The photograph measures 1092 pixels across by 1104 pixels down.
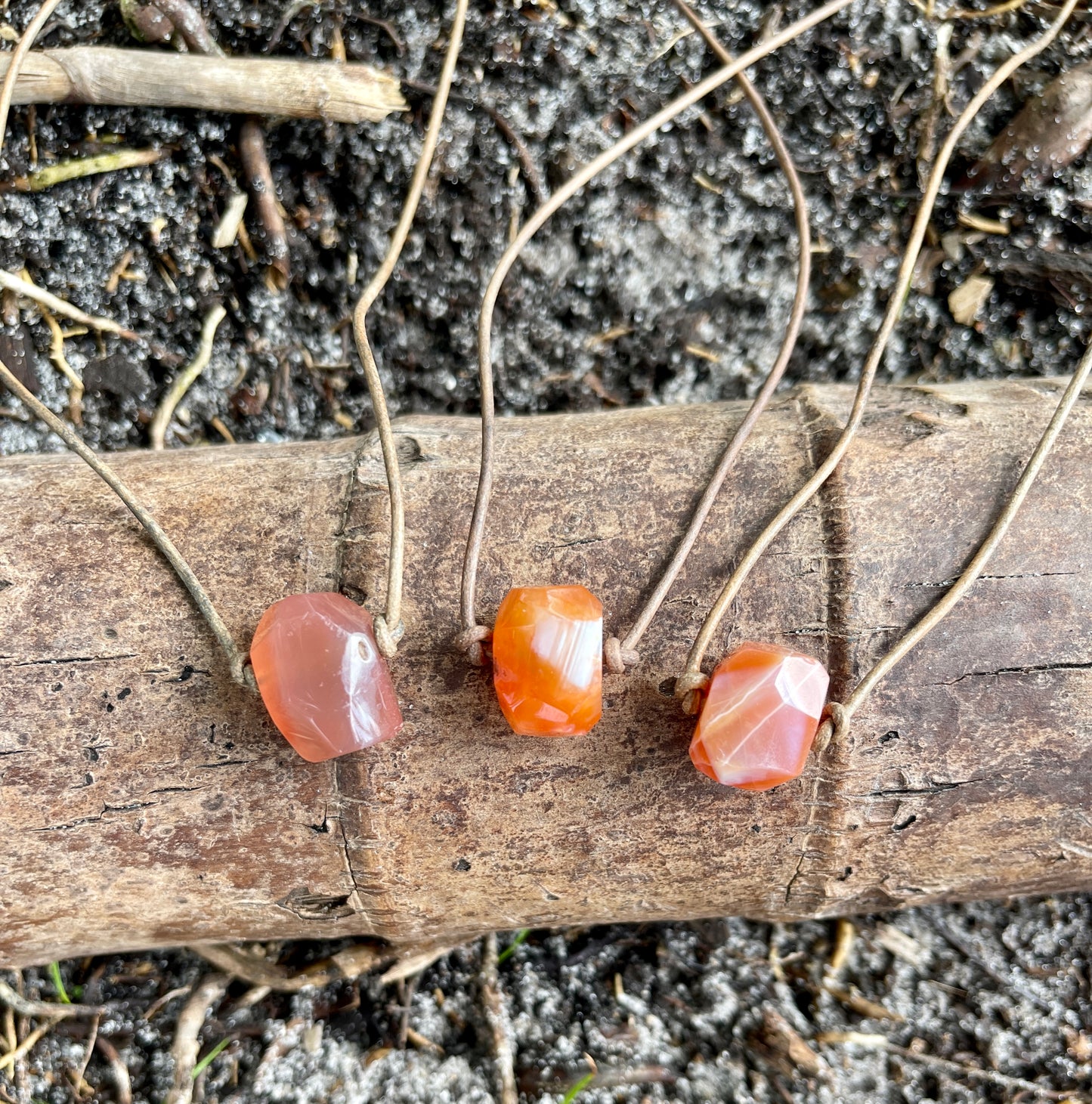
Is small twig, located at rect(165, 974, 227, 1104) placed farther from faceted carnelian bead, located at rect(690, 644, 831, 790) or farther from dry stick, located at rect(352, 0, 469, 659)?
faceted carnelian bead, located at rect(690, 644, 831, 790)

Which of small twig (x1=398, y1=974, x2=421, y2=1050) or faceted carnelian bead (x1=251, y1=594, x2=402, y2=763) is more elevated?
faceted carnelian bead (x1=251, y1=594, x2=402, y2=763)

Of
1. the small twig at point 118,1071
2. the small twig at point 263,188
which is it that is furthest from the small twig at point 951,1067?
the small twig at point 263,188

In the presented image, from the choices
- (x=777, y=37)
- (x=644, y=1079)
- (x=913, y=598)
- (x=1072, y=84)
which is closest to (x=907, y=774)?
(x=913, y=598)

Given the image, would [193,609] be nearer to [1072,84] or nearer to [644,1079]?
[644,1079]

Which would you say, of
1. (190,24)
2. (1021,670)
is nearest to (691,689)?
(1021,670)

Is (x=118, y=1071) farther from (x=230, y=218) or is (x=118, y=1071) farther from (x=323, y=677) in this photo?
(x=230, y=218)

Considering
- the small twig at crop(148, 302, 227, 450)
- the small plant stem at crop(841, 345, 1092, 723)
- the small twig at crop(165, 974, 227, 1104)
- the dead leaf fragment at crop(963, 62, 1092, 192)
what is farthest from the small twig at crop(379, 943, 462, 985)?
the dead leaf fragment at crop(963, 62, 1092, 192)
